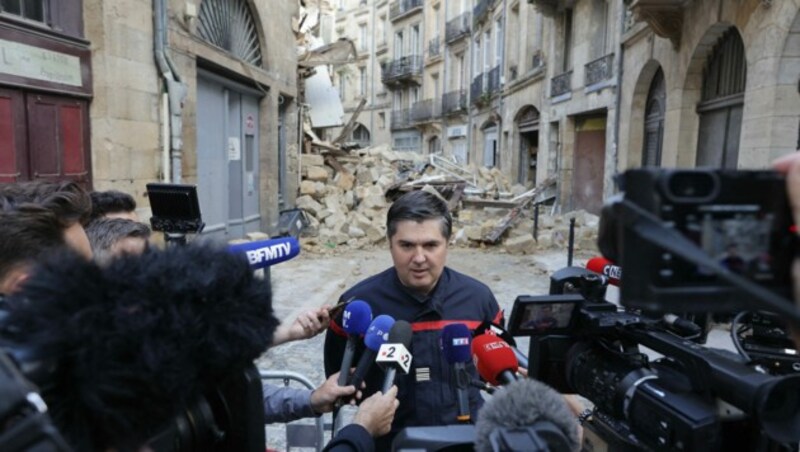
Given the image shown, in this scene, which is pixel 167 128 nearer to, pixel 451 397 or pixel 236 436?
pixel 451 397

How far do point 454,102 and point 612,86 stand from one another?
15.4 meters

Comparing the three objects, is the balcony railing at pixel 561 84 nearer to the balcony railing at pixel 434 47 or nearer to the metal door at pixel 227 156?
the metal door at pixel 227 156

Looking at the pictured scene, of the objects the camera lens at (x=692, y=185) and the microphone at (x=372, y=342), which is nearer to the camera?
the camera lens at (x=692, y=185)

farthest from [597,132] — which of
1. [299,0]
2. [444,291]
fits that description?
[444,291]

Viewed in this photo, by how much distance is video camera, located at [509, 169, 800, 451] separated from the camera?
2.27ft

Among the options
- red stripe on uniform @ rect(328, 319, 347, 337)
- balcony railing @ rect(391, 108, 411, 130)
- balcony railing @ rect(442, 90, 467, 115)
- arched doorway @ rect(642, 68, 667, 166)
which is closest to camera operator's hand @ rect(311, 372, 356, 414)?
red stripe on uniform @ rect(328, 319, 347, 337)

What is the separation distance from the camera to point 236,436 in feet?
3.30

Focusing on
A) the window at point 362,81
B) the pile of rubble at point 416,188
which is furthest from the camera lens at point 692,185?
the window at point 362,81

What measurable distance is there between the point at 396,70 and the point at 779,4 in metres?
28.6

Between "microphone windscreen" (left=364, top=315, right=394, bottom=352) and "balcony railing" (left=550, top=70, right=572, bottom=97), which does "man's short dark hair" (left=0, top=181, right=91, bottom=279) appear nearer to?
"microphone windscreen" (left=364, top=315, right=394, bottom=352)

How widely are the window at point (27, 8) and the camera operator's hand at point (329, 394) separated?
186 inches

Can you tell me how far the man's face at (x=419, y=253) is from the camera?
231 cm

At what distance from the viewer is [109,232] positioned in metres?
2.25

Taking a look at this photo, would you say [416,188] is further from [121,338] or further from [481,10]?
[121,338]
